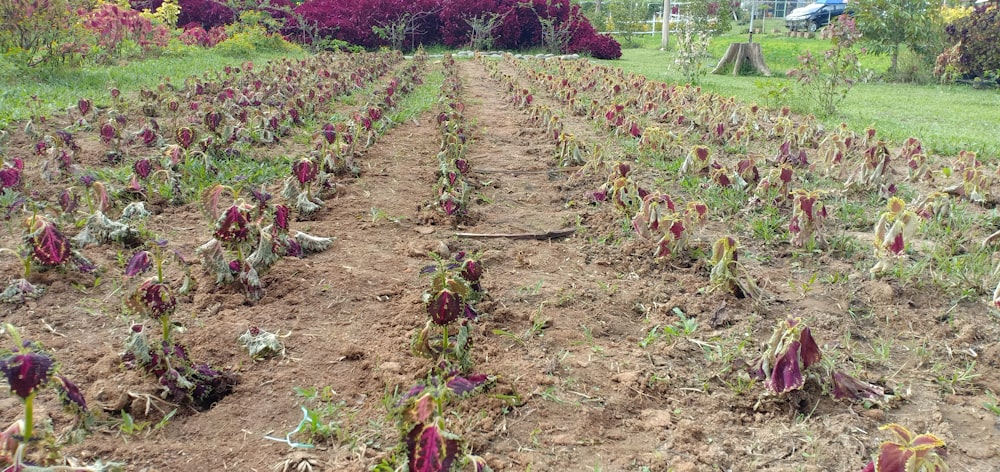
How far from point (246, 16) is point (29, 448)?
19.4 meters

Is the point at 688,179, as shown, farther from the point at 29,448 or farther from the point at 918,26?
the point at 918,26

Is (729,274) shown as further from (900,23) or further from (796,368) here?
(900,23)

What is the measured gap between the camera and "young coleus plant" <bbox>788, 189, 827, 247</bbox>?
12.0 ft

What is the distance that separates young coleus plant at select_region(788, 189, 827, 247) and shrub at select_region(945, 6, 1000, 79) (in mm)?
11584

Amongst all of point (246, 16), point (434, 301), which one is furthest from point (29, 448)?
point (246, 16)

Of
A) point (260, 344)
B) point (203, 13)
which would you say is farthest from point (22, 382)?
point (203, 13)

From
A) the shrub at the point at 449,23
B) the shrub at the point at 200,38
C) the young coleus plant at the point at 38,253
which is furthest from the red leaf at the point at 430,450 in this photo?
the shrub at the point at 449,23

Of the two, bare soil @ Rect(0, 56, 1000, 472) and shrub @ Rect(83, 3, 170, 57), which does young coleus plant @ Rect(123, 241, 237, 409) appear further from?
shrub @ Rect(83, 3, 170, 57)

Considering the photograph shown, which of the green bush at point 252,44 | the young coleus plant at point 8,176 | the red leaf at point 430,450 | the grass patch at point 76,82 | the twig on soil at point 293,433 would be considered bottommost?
the twig on soil at point 293,433

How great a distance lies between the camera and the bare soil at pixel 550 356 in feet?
6.97

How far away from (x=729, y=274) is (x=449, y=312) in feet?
4.83

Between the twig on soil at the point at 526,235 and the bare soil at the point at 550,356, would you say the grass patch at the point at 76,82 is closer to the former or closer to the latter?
the bare soil at the point at 550,356

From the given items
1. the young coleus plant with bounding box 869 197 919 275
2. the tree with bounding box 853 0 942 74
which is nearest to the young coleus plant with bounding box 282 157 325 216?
the young coleus plant with bounding box 869 197 919 275

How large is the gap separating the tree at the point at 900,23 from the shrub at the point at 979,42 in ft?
1.62
